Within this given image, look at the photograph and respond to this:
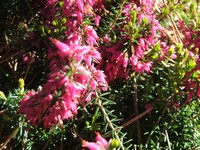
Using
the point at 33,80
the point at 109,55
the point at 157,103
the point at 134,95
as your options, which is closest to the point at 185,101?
the point at 157,103

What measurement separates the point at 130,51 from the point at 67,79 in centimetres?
93

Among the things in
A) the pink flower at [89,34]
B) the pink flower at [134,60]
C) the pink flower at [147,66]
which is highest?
the pink flower at [89,34]

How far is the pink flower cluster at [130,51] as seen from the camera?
2543mm

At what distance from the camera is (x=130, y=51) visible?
101 inches

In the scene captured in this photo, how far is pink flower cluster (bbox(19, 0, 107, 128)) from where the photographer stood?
1793mm

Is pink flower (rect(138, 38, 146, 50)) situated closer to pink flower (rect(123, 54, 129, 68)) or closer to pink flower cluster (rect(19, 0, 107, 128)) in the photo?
pink flower (rect(123, 54, 129, 68))

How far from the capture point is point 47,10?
2.86 meters

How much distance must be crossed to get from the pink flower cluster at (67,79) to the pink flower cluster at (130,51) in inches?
10.1

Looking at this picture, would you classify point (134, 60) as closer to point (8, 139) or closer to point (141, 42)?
point (141, 42)

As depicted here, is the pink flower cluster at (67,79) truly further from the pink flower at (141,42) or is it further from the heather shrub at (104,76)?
the pink flower at (141,42)

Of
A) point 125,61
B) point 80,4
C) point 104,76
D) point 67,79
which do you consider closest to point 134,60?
point 125,61

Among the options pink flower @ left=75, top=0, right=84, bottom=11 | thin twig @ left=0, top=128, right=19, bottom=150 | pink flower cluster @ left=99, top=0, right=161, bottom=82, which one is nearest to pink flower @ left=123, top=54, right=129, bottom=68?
pink flower cluster @ left=99, top=0, right=161, bottom=82

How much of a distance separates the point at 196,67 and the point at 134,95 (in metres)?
0.57

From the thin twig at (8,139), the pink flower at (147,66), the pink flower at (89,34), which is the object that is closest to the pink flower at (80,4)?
the pink flower at (89,34)
